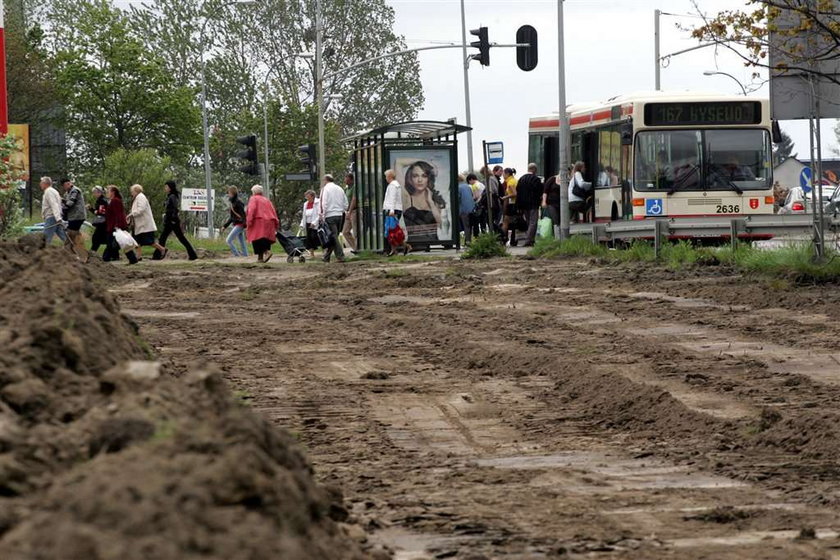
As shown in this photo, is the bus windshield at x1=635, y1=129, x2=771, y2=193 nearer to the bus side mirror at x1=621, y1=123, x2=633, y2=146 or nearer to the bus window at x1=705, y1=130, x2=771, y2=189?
the bus window at x1=705, y1=130, x2=771, y2=189

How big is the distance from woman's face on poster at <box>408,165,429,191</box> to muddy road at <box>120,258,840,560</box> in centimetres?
1272

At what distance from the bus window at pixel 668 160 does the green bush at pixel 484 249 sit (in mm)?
2788

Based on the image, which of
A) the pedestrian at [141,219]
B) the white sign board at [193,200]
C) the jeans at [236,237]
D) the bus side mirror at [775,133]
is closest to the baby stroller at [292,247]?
the jeans at [236,237]

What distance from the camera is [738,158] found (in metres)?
29.8

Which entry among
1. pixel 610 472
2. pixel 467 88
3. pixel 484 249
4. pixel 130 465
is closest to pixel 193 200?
pixel 467 88

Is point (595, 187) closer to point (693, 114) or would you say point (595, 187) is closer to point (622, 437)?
point (693, 114)

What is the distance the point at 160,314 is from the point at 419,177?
15.4m

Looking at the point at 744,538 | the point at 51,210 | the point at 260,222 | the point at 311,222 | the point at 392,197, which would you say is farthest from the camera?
the point at 311,222

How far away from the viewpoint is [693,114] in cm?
2984

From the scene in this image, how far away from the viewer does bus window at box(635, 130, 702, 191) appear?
29688 mm

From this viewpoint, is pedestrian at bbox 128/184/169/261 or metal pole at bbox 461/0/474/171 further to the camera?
metal pole at bbox 461/0/474/171

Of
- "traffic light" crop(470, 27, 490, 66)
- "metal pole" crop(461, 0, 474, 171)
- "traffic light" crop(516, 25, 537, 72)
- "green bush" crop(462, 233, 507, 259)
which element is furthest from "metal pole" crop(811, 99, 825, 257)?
"metal pole" crop(461, 0, 474, 171)

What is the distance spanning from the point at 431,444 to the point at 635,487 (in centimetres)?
166

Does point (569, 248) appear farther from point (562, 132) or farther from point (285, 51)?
point (285, 51)
